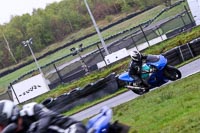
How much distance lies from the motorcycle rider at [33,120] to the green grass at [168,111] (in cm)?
277

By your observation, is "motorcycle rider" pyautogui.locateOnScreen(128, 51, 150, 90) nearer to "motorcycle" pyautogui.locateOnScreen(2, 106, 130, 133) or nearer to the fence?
"motorcycle" pyautogui.locateOnScreen(2, 106, 130, 133)

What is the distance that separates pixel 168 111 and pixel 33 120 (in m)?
5.41

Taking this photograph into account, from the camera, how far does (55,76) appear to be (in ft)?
129

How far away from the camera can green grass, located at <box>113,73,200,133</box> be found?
9.04 m

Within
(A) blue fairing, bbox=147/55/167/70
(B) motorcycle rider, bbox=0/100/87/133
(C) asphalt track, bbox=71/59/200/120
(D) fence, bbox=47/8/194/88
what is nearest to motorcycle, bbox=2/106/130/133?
(B) motorcycle rider, bbox=0/100/87/133

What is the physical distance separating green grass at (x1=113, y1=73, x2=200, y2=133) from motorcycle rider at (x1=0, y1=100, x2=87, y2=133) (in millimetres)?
2772

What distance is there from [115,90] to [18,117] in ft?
50.4

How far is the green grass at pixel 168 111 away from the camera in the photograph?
9039 mm

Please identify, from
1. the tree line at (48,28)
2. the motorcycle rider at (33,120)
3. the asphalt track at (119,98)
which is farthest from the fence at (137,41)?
the tree line at (48,28)

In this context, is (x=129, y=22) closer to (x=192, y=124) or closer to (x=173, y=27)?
(x=173, y=27)

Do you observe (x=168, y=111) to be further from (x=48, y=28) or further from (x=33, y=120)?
(x=48, y=28)

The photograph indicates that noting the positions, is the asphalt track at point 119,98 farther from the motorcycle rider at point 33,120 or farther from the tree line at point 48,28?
the tree line at point 48,28

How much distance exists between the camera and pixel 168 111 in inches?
424

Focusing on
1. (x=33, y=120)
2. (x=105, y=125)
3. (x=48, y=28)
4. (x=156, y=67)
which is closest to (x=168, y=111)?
(x=156, y=67)
